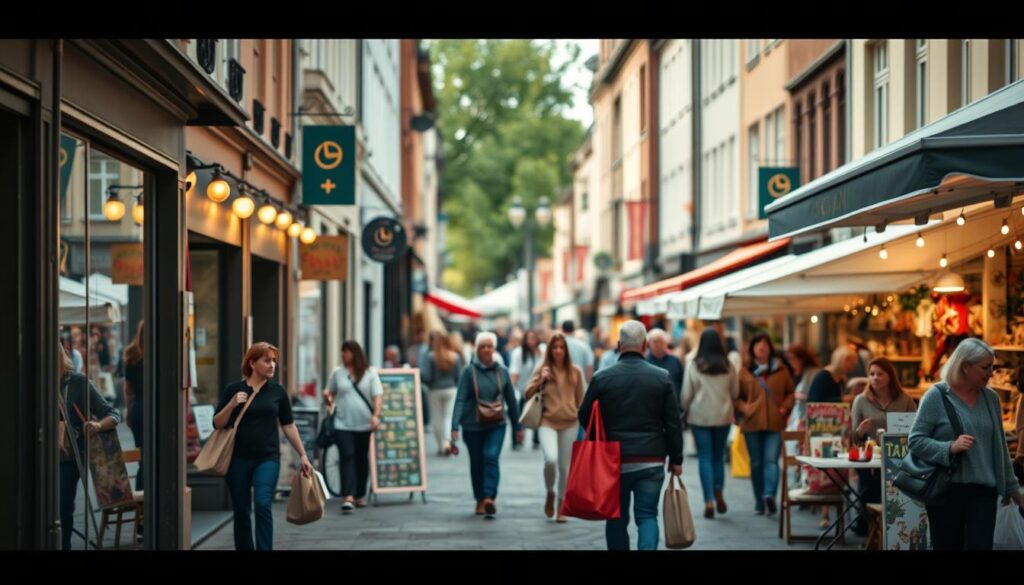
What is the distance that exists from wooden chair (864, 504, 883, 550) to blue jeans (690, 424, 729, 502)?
3.32 meters

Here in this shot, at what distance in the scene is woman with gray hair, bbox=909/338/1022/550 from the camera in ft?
29.6

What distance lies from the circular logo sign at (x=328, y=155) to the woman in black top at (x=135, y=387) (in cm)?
718

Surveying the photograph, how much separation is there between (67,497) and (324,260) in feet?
35.7

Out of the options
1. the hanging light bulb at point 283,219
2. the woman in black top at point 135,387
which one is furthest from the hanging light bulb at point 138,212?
the hanging light bulb at point 283,219

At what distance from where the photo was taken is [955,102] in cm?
1692

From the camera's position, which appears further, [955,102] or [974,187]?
[955,102]

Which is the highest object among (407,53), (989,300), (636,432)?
(407,53)

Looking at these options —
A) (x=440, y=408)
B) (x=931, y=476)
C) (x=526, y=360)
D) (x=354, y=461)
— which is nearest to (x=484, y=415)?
(x=354, y=461)

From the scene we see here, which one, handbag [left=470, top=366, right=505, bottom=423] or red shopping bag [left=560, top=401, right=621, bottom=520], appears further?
handbag [left=470, top=366, right=505, bottom=423]

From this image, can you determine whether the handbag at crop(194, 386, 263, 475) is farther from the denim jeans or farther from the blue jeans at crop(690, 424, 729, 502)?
the blue jeans at crop(690, 424, 729, 502)

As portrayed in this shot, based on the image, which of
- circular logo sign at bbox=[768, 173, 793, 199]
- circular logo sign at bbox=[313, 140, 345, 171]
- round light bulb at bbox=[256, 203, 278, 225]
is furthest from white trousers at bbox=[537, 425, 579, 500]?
circular logo sign at bbox=[768, 173, 793, 199]
